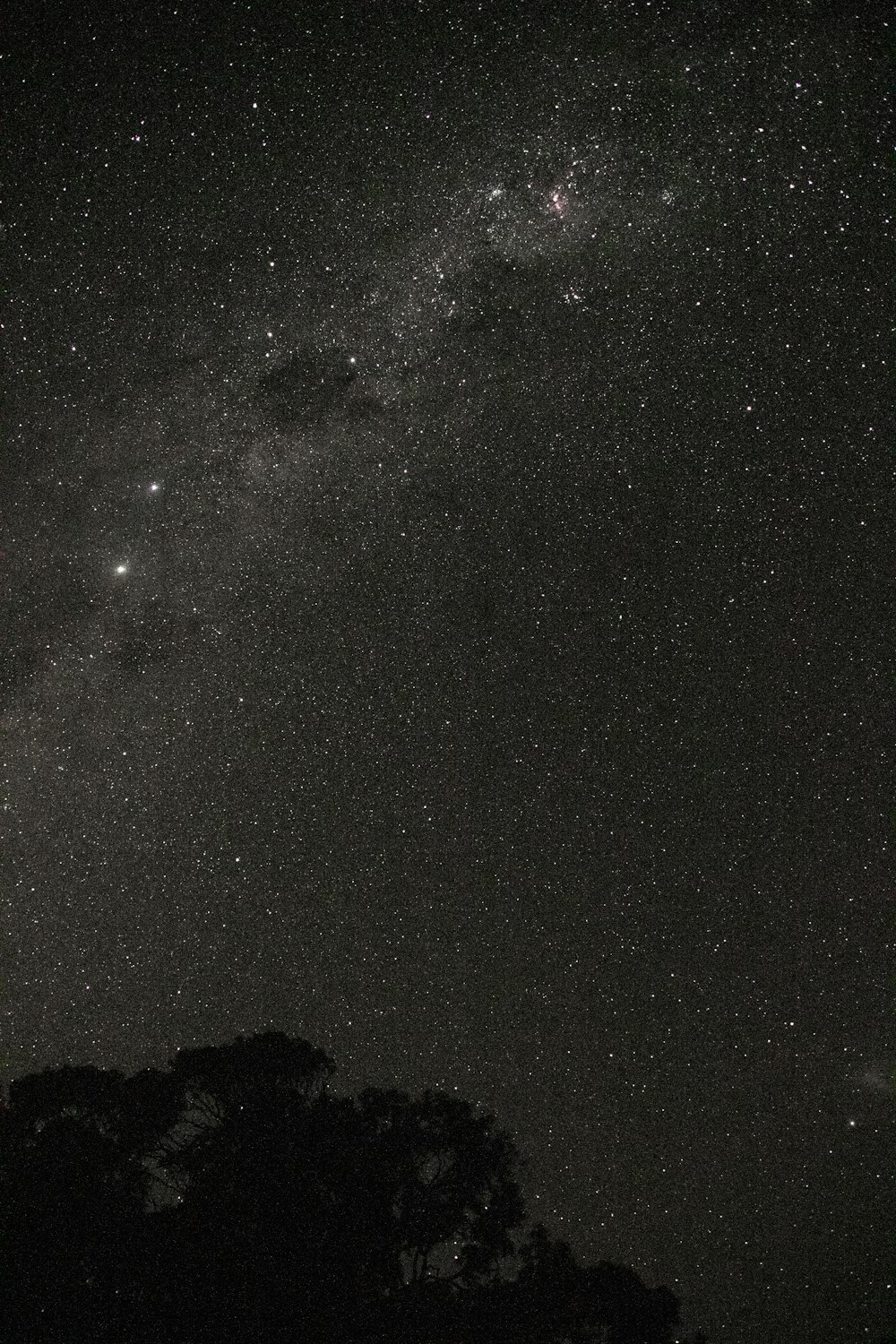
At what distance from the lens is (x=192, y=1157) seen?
9.48m

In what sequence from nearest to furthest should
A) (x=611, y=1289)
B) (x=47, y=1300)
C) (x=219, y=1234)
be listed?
(x=47, y=1300), (x=219, y=1234), (x=611, y=1289)

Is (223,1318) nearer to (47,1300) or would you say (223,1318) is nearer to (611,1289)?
(47,1300)

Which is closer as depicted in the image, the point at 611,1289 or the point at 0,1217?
the point at 0,1217

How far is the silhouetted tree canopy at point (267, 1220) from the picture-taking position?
320 inches

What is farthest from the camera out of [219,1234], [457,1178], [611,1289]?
[457,1178]

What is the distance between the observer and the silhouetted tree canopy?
8.12 meters

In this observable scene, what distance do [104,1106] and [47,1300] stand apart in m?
2.14

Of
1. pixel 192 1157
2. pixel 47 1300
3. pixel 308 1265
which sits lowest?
pixel 47 1300

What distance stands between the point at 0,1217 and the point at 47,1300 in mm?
825

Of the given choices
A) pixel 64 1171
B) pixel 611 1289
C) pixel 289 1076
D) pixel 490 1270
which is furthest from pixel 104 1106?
Answer: pixel 611 1289

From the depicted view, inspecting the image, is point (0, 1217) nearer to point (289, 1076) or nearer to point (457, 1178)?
point (289, 1076)

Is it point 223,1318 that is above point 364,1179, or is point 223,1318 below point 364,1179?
below

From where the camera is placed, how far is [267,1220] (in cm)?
870

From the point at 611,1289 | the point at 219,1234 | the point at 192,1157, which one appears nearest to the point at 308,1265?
the point at 219,1234
